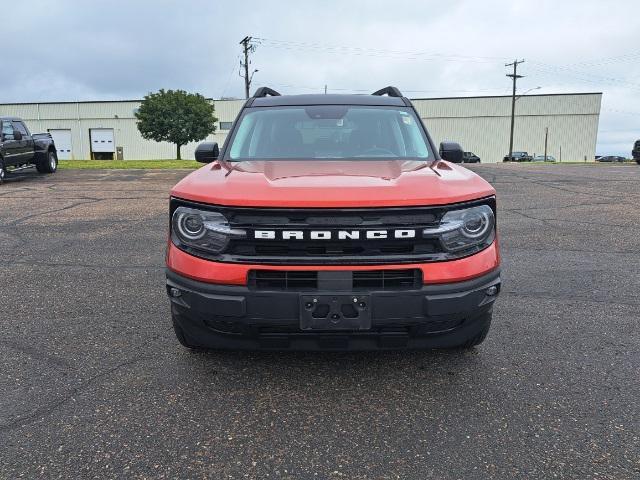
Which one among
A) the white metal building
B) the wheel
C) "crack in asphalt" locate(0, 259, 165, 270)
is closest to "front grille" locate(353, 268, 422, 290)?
"crack in asphalt" locate(0, 259, 165, 270)

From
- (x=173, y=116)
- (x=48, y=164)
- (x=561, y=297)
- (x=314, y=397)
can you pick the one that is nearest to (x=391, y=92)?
(x=561, y=297)

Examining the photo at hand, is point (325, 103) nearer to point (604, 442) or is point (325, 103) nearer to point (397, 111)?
point (397, 111)

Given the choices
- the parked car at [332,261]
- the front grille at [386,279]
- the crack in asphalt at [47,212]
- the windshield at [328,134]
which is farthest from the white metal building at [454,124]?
the front grille at [386,279]

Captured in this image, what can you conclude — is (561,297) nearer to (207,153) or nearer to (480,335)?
(480,335)

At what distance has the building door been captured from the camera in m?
61.6

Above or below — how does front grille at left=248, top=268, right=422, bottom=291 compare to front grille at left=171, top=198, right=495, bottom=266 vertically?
below

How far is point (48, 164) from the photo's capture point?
18.5 m

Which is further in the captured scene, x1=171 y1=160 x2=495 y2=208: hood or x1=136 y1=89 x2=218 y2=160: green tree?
x1=136 y1=89 x2=218 y2=160: green tree

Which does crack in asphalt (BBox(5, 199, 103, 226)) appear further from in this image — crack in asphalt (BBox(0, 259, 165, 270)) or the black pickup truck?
the black pickup truck

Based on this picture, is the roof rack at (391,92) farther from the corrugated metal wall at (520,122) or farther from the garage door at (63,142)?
the garage door at (63,142)

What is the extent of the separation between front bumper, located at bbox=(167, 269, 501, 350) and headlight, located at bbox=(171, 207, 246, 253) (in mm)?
198

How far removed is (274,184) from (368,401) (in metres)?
1.30

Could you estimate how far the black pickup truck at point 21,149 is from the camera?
14785mm

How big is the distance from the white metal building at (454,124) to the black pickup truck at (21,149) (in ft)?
141
